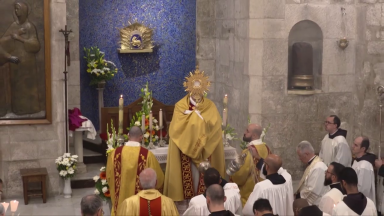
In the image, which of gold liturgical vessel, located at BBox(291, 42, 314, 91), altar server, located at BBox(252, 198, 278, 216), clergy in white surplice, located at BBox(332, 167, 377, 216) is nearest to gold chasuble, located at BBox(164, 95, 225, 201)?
clergy in white surplice, located at BBox(332, 167, 377, 216)

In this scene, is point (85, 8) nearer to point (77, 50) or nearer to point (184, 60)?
point (77, 50)

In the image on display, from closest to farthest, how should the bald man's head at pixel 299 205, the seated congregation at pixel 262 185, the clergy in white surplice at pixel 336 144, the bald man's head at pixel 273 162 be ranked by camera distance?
the bald man's head at pixel 299 205 → the seated congregation at pixel 262 185 → the bald man's head at pixel 273 162 → the clergy in white surplice at pixel 336 144

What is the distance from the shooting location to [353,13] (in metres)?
11.5

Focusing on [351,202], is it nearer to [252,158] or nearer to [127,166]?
[252,158]

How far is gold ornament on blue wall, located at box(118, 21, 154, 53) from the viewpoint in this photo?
Result: 526 inches

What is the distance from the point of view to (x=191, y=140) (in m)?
8.78

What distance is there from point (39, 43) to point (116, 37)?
3.15 m

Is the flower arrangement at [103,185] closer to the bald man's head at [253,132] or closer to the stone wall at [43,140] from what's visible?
the stone wall at [43,140]

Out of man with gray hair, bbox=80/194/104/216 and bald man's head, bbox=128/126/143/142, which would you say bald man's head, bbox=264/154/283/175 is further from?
man with gray hair, bbox=80/194/104/216

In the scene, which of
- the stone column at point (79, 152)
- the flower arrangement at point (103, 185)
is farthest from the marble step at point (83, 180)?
the flower arrangement at point (103, 185)

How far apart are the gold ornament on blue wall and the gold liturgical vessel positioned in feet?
10.6

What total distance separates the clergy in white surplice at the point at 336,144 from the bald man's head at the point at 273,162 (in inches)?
105

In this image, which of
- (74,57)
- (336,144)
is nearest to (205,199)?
(336,144)

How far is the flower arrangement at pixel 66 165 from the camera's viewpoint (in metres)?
10.6
